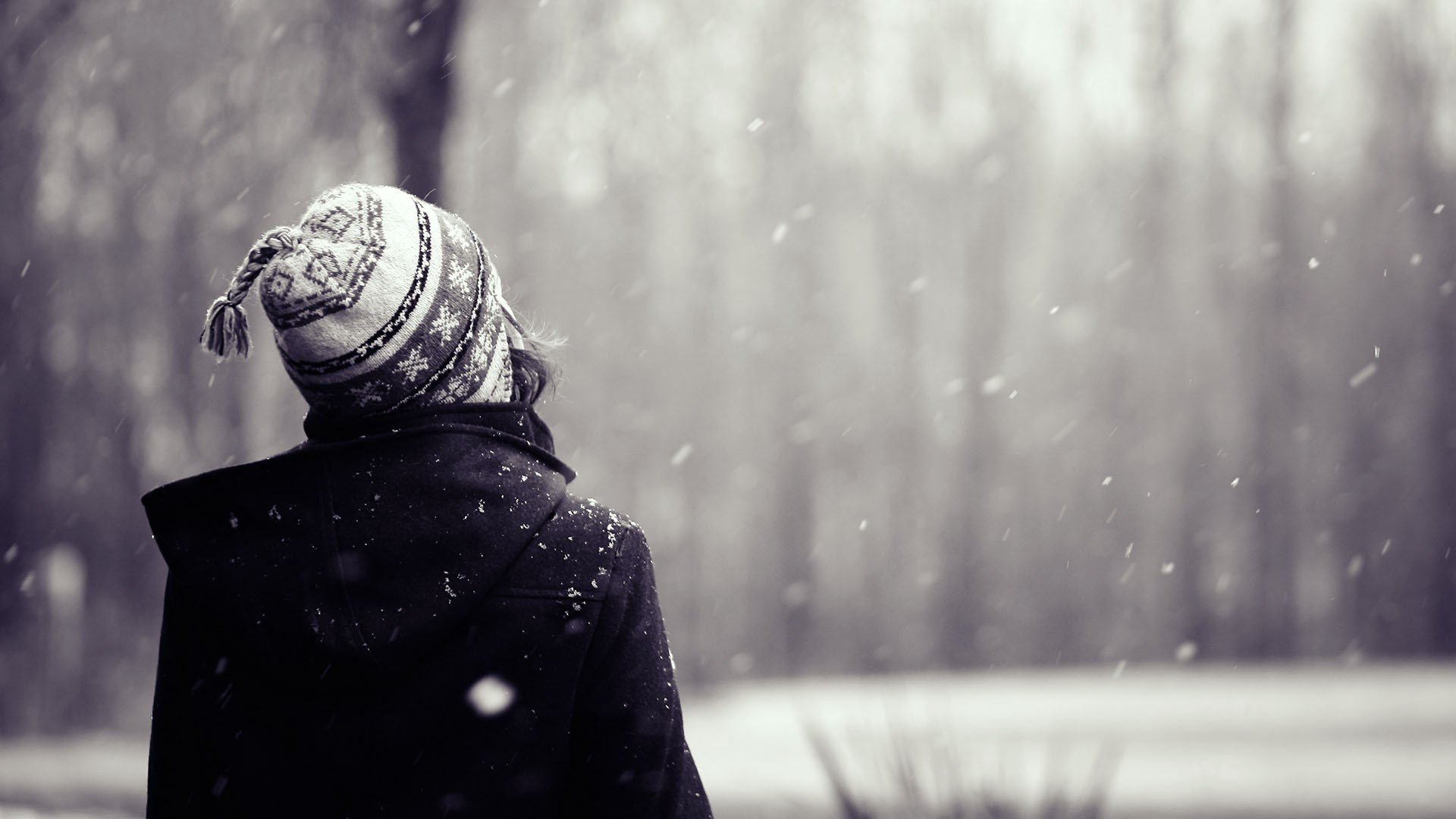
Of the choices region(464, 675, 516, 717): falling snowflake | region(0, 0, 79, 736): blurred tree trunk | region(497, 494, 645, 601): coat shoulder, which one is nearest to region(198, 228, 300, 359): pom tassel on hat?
region(497, 494, 645, 601): coat shoulder

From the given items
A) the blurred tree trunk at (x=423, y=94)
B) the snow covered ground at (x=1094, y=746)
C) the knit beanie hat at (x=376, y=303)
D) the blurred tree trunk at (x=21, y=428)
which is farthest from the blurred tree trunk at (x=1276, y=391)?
the knit beanie hat at (x=376, y=303)

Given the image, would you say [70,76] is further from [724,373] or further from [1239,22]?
[1239,22]

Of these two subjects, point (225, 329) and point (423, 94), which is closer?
point (225, 329)

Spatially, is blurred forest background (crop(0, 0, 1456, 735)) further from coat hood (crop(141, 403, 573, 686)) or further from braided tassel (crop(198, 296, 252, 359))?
coat hood (crop(141, 403, 573, 686))

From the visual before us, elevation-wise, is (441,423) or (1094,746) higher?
(441,423)

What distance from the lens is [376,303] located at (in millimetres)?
1311

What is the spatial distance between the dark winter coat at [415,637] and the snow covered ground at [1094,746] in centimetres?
215

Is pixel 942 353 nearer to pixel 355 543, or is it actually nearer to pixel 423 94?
pixel 423 94

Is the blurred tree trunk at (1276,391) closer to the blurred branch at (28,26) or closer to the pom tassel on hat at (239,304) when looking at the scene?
the blurred branch at (28,26)

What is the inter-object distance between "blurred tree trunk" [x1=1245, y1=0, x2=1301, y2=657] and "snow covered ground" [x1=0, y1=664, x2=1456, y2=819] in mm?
2842

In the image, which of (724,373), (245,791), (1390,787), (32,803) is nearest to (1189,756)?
(1390,787)

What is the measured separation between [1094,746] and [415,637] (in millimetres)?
7713

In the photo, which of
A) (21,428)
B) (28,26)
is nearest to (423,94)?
(28,26)

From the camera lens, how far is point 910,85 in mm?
17125
